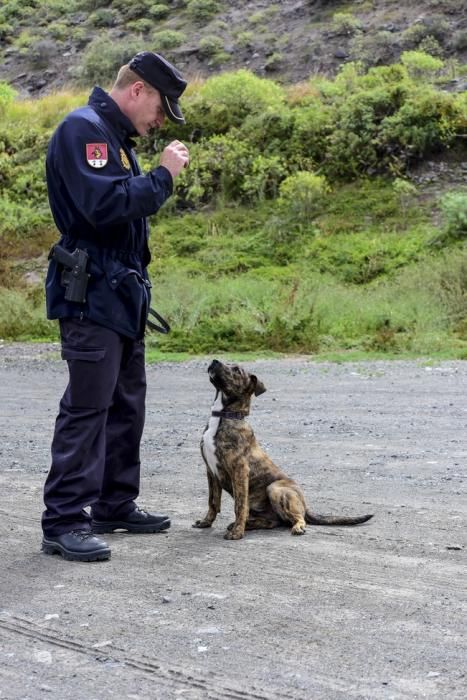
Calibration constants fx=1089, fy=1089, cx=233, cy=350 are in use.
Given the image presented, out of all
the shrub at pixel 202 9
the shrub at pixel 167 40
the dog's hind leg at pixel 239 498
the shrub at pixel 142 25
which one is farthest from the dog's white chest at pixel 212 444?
the shrub at pixel 142 25

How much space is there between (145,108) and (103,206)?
651 millimetres

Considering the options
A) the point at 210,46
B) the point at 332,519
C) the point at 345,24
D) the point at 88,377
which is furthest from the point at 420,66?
the point at 88,377

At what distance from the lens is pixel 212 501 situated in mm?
6016

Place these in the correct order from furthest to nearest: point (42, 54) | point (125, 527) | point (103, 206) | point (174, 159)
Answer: point (42, 54) < point (125, 527) < point (174, 159) < point (103, 206)

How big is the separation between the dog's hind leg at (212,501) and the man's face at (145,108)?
6.21 feet

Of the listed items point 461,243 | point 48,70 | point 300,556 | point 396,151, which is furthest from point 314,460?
point 48,70

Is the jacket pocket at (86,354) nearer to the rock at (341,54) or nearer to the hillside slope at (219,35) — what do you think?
the hillside slope at (219,35)

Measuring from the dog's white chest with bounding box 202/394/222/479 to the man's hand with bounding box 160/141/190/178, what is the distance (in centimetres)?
132

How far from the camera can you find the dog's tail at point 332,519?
19.6 feet

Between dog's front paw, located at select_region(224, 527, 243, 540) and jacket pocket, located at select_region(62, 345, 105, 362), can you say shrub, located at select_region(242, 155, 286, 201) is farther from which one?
jacket pocket, located at select_region(62, 345, 105, 362)

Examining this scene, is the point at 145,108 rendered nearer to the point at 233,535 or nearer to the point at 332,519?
the point at 233,535

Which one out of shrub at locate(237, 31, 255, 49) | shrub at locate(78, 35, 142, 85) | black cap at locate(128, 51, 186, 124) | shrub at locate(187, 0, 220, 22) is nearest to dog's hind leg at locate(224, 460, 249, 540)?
black cap at locate(128, 51, 186, 124)

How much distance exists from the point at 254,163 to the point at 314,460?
19483mm

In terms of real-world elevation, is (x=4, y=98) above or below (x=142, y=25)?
below
